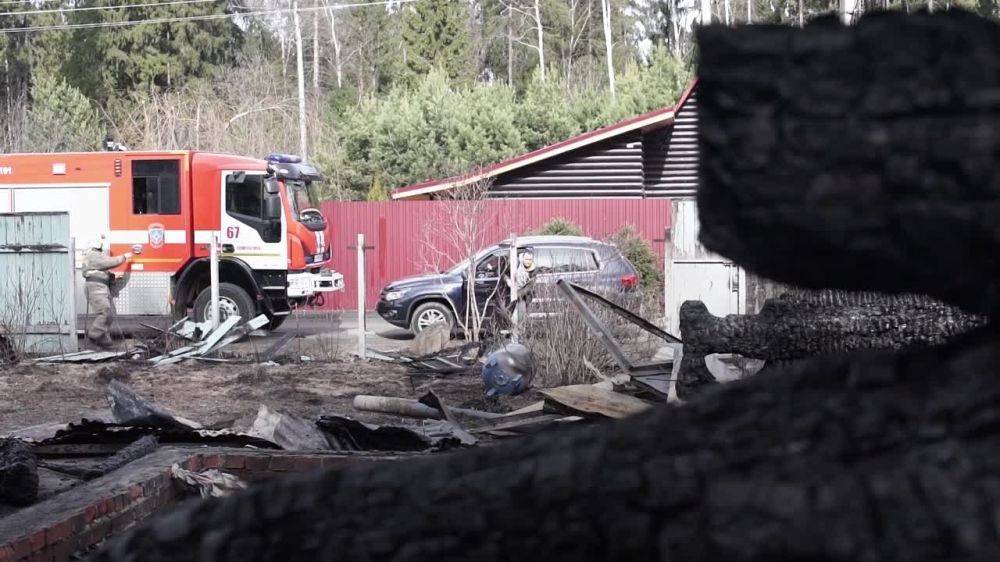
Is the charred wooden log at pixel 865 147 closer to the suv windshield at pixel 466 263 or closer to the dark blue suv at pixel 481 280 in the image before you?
the dark blue suv at pixel 481 280

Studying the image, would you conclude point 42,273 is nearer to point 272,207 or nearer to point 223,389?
point 272,207

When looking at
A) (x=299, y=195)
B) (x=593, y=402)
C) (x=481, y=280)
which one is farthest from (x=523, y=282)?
(x=299, y=195)

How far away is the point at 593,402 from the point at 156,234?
522 inches

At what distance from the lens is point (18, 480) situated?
5836mm

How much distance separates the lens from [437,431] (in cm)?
788

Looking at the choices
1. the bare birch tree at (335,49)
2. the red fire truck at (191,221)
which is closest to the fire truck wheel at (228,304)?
the red fire truck at (191,221)

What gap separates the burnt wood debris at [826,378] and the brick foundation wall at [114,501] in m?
2.68

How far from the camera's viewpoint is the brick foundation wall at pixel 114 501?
4.57 metres

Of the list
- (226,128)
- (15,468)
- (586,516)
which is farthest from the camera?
(226,128)

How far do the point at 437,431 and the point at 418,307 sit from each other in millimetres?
10974

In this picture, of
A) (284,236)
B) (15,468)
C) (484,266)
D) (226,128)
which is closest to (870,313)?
(15,468)

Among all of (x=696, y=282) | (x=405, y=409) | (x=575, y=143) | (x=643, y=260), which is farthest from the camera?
(x=575, y=143)

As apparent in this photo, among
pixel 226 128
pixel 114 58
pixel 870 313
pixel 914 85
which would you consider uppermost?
pixel 114 58

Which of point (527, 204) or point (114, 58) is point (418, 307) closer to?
point (527, 204)
